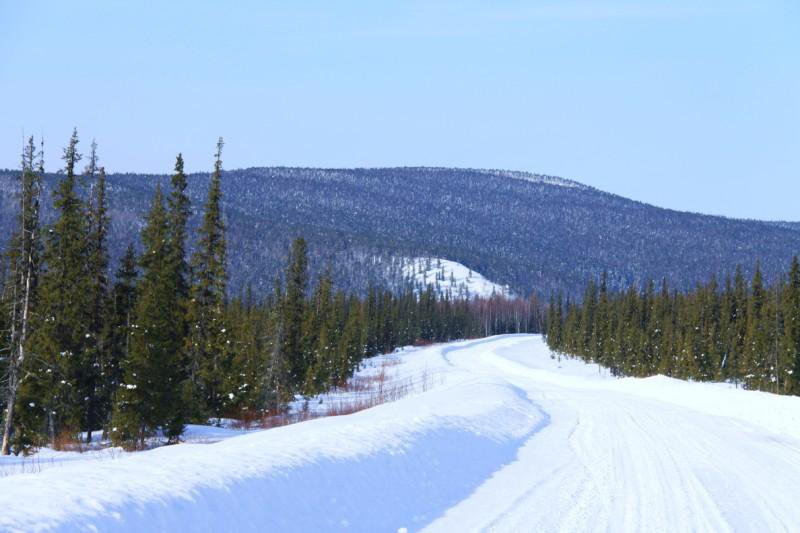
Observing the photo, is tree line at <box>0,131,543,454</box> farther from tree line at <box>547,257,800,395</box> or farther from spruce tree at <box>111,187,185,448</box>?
tree line at <box>547,257,800,395</box>

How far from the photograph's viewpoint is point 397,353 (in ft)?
357

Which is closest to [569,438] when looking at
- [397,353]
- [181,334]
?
[181,334]

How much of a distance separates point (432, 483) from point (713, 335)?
219 ft

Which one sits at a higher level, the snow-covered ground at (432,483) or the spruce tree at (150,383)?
the snow-covered ground at (432,483)

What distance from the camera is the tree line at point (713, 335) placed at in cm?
5938

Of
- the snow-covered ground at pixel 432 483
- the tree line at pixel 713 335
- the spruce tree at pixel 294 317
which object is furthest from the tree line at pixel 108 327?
the tree line at pixel 713 335

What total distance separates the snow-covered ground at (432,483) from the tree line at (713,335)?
4698 centimetres

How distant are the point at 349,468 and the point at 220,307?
A: 22.8m

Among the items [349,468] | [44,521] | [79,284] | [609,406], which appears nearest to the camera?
[44,521]

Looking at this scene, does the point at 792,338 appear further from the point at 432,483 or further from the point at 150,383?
the point at 432,483

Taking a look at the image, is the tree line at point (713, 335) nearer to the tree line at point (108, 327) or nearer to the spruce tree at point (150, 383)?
the tree line at point (108, 327)

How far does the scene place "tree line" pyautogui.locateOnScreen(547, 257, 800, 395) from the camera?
59.4 metres

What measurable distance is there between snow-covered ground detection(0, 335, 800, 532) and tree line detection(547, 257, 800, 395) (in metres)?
47.0

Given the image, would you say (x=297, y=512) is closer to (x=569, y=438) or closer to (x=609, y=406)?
(x=569, y=438)
